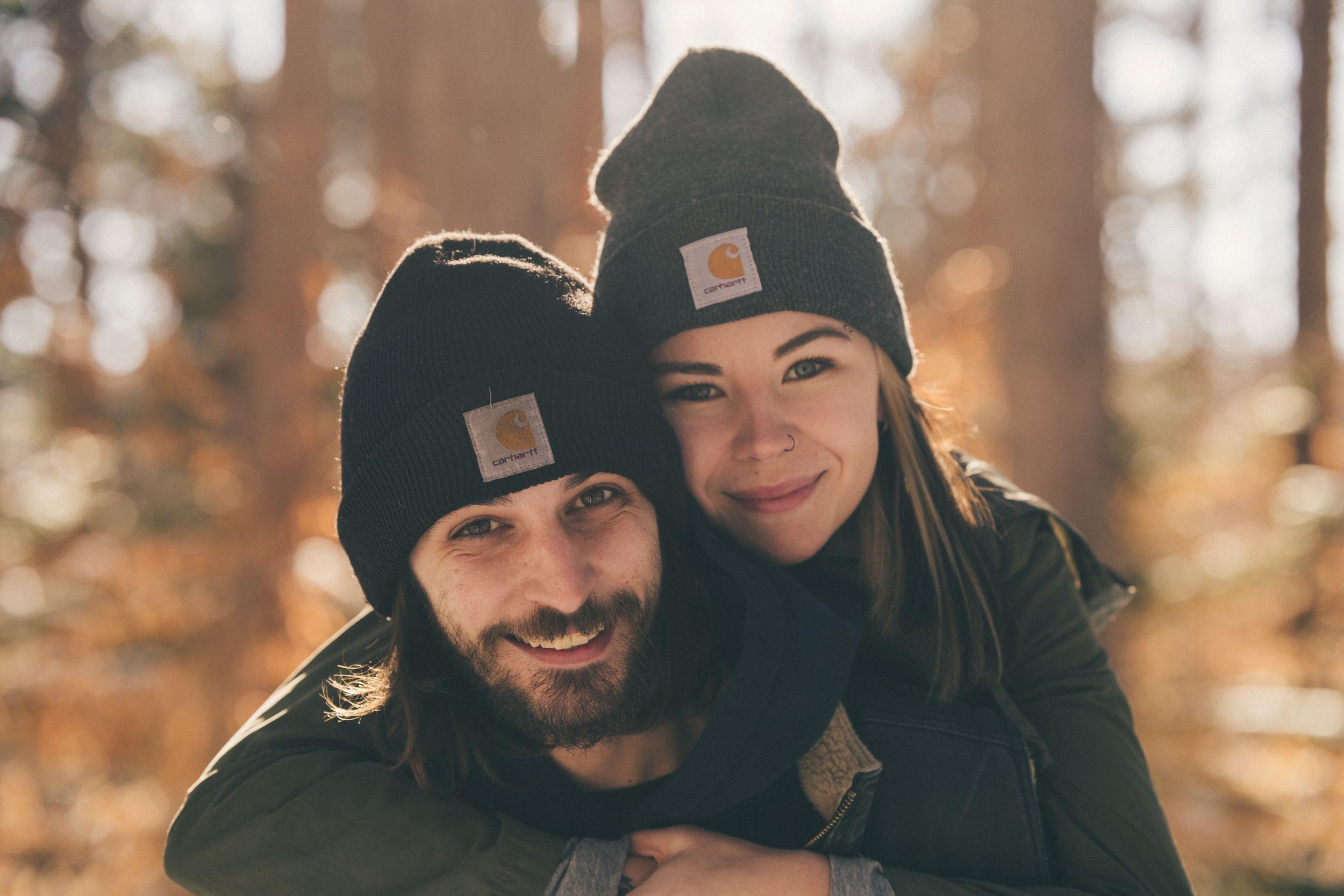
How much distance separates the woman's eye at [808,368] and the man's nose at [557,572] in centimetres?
58

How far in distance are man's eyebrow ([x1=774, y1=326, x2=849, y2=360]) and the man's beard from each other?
0.57m

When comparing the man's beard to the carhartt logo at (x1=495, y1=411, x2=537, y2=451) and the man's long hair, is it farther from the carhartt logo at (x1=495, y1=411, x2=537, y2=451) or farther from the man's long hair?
the carhartt logo at (x1=495, y1=411, x2=537, y2=451)

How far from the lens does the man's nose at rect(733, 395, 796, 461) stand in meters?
1.78

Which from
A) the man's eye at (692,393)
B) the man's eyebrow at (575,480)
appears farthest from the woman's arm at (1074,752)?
the man's eyebrow at (575,480)

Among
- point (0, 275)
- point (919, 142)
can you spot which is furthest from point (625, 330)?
point (919, 142)

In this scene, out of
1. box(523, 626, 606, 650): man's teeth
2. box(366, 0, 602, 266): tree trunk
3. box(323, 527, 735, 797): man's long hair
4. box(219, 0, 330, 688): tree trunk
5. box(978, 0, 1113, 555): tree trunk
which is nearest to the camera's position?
box(523, 626, 606, 650): man's teeth

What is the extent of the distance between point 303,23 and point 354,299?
259 cm

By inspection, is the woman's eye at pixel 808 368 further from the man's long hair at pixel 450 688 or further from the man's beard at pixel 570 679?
the man's beard at pixel 570 679

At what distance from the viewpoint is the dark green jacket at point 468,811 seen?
1.54 m

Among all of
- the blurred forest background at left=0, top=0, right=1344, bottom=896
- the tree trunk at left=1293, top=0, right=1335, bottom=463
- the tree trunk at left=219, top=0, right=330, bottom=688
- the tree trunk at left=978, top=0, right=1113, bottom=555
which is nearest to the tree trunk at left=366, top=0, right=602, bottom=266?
the blurred forest background at left=0, top=0, right=1344, bottom=896

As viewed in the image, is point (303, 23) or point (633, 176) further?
point (303, 23)

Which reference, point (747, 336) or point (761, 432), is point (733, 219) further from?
point (761, 432)

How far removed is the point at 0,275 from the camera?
6414mm

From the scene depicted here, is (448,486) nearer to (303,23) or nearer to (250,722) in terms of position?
(250,722)
